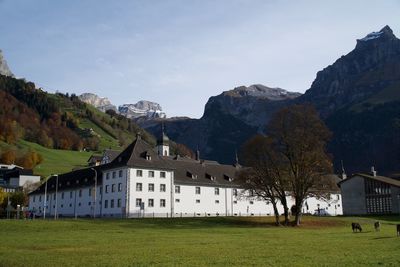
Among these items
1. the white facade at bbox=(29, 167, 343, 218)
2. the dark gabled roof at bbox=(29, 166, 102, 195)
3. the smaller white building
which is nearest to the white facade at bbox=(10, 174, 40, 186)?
the smaller white building

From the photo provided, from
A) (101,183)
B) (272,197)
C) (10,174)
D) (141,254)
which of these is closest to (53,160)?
(10,174)

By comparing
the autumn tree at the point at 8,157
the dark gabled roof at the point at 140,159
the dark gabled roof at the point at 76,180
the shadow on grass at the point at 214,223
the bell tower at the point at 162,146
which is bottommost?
the shadow on grass at the point at 214,223

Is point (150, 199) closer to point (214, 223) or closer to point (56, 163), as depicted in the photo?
point (214, 223)

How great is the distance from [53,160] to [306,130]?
14317cm

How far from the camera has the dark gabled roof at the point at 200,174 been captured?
9582cm

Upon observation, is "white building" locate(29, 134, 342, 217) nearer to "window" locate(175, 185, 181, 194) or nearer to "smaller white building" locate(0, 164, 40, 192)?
"window" locate(175, 185, 181, 194)

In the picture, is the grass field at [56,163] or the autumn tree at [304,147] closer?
the autumn tree at [304,147]

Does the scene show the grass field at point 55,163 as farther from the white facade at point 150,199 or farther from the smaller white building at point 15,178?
the white facade at point 150,199

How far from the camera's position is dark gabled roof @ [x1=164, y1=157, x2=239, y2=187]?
9582cm

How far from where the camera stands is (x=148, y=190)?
8644 centimetres

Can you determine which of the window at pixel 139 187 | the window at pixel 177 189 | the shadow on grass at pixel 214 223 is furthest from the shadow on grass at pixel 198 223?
the window at pixel 177 189

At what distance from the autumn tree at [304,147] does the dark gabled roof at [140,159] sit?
2702cm

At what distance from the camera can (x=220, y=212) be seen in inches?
3900

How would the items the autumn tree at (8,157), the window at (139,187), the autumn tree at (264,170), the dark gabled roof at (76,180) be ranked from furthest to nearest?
1. the autumn tree at (8,157)
2. the dark gabled roof at (76,180)
3. the window at (139,187)
4. the autumn tree at (264,170)
